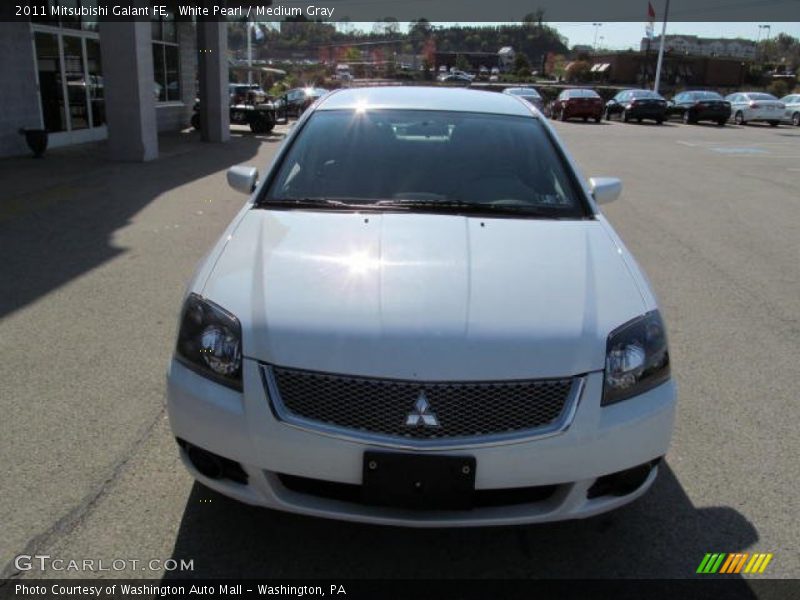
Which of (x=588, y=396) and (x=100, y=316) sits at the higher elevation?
(x=588, y=396)

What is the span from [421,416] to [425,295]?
468mm

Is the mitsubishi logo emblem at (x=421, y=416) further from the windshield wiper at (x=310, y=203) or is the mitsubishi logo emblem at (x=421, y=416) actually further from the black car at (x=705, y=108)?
the black car at (x=705, y=108)

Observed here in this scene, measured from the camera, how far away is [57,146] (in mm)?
15039

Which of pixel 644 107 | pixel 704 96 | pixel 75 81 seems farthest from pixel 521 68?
pixel 75 81

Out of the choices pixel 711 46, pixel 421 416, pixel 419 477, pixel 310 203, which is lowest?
pixel 419 477

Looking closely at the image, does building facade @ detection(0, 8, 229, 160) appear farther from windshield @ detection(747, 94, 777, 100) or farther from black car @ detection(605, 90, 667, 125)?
windshield @ detection(747, 94, 777, 100)

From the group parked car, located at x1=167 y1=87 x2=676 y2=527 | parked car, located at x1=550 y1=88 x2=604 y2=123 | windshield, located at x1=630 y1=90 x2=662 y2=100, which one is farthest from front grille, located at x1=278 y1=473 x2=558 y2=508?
windshield, located at x1=630 y1=90 x2=662 y2=100

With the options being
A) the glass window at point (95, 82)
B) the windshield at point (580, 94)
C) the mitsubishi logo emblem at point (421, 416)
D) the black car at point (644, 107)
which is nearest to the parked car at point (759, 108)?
the black car at point (644, 107)

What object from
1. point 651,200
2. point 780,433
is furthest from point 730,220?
point 780,433

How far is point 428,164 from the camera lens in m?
3.70

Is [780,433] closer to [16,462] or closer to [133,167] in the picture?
[16,462]

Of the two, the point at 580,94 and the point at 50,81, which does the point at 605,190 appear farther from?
the point at 580,94

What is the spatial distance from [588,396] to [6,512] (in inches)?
90.3

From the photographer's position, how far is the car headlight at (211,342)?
2389mm
